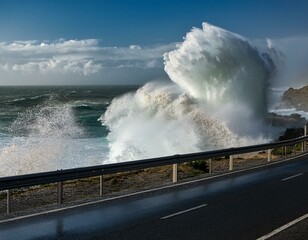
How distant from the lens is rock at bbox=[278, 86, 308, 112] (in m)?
94.9

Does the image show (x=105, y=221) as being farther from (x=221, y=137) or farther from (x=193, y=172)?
(x=221, y=137)

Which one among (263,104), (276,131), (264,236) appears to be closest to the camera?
(264,236)

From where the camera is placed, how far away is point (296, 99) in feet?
340

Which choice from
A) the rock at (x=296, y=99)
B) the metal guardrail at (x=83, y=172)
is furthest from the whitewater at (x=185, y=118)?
the rock at (x=296, y=99)

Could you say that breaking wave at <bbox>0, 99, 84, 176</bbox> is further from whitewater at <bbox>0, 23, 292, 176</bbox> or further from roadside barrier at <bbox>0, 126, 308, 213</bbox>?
roadside barrier at <bbox>0, 126, 308, 213</bbox>

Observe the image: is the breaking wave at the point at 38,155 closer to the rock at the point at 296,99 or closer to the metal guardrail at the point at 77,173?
the metal guardrail at the point at 77,173

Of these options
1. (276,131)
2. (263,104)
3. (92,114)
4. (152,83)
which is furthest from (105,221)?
(92,114)

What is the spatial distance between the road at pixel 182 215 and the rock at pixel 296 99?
267 ft

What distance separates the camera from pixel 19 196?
12.7 metres

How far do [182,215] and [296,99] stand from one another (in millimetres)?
99269

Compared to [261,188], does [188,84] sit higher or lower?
higher

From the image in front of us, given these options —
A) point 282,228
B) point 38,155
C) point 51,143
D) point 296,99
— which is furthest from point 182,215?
point 296,99

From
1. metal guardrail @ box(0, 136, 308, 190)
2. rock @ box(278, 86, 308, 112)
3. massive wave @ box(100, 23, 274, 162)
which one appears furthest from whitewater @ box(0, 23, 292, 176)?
rock @ box(278, 86, 308, 112)

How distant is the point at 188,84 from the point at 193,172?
1891 cm
